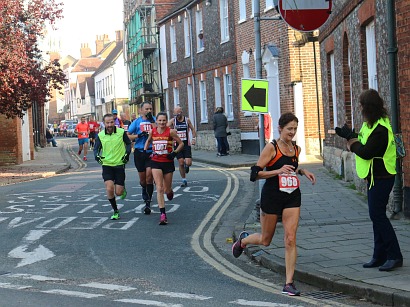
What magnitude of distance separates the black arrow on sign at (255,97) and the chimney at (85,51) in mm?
125252

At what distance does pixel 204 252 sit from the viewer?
10.7m

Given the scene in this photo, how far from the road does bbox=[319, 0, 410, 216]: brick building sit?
253cm

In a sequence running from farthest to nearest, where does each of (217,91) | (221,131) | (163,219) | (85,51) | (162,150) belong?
(85,51)
(217,91)
(221,131)
(162,150)
(163,219)

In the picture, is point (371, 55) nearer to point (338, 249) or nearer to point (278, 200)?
point (338, 249)

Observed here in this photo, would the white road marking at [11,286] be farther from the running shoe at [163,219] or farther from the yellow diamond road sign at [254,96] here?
the yellow diamond road sign at [254,96]

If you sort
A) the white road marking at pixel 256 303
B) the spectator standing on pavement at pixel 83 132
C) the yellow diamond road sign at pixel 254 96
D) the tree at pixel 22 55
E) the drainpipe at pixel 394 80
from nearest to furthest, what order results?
the white road marking at pixel 256 303 < the drainpipe at pixel 394 80 < the yellow diamond road sign at pixel 254 96 < the tree at pixel 22 55 < the spectator standing on pavement at pixel 83 132

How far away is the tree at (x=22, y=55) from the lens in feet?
87.0

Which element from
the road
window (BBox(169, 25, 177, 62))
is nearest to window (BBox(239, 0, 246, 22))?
window (BBox(169, 25, 177, 62))

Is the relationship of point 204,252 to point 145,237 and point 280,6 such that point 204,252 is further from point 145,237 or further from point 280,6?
point 280,6

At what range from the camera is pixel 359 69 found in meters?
16.2

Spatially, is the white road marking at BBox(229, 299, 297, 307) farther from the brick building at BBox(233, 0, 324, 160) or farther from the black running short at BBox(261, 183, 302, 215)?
the brick building at BBox(233, 0, 324, 160)

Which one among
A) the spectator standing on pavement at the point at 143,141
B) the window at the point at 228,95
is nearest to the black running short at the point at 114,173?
the spectator standing on pavement at the point at 143,141

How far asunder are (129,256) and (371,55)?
705cm

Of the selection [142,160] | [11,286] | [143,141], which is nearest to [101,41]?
[143,141]
